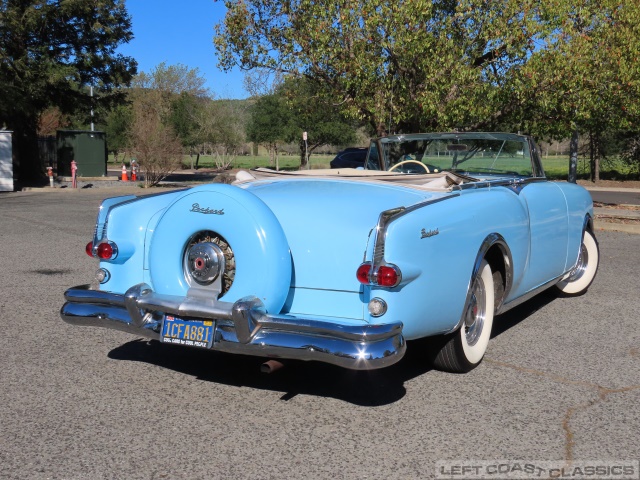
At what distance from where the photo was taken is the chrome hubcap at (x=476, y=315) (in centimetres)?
471

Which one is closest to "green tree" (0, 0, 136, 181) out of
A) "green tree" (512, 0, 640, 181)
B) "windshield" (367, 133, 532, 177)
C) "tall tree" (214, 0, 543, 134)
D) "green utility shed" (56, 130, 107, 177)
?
"green utility shed" (56, 130, 107, 177)

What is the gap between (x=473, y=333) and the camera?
189 inches

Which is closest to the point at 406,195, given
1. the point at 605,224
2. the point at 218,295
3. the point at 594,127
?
the point at 218,295

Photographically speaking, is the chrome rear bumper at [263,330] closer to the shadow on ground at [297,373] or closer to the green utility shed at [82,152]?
the shadow on ground at [297,373]

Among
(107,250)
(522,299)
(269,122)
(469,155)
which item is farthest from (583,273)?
(269,122)

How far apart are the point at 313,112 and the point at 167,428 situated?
49.7 feet

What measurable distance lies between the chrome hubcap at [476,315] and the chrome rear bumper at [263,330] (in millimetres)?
1138

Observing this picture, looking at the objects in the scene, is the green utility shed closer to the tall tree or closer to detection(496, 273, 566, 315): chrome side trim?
the tall tree

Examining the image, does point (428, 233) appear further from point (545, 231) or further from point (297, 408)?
point (545, 231)

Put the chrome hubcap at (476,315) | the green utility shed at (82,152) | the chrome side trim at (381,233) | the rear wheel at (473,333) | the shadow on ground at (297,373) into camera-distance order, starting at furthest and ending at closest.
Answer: the green utility shed at (82,152), the chrome hubcap at (476,315), the rear wheel at (473,333), the shadow on ground at (297,373), the chrome side trim at (381,233)

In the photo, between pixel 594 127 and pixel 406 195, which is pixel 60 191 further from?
pixel 406 195

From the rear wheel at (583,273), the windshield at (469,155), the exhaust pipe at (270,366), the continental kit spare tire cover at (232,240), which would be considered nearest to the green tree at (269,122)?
the rear wheel at (583,273)

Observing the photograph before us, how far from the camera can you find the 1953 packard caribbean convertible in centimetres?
373

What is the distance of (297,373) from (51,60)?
25865mm
